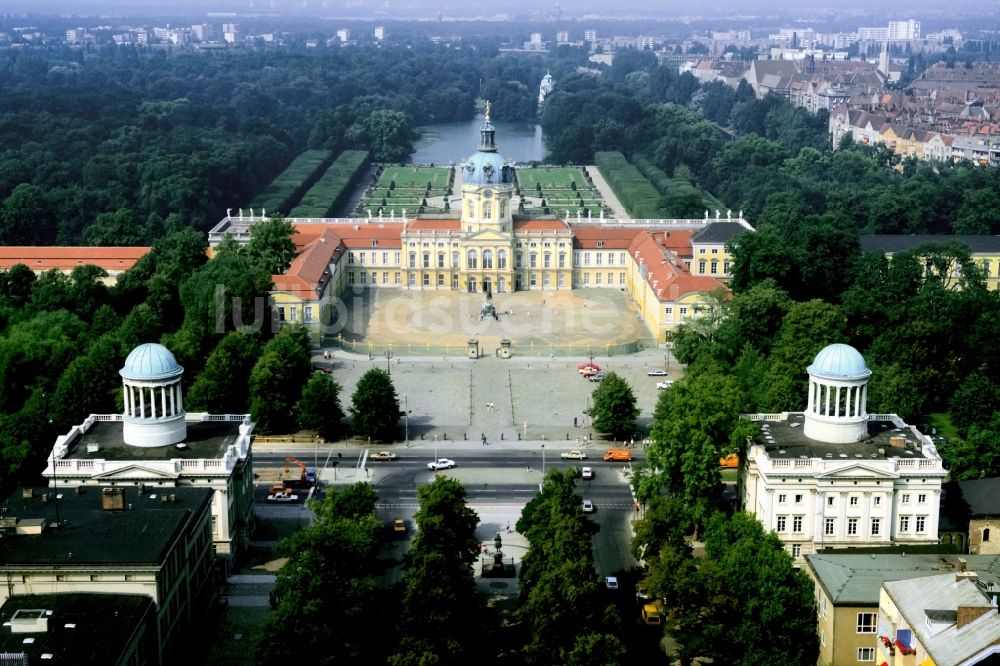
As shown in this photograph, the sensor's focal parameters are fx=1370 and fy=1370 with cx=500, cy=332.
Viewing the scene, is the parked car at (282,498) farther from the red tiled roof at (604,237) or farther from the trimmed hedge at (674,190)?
the trimmed hedge at (674,190)

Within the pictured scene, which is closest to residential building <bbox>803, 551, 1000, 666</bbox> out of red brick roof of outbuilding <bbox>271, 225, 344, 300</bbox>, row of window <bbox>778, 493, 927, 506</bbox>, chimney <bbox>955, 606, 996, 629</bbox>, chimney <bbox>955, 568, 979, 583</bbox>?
chimney <bbox>955, 568, 979, 583</bbox>

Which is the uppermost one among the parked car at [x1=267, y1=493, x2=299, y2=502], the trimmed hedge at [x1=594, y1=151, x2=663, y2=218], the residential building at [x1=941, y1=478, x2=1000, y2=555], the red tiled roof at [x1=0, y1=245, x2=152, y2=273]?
the red tiled roof at [x1=0, y1=245, x2=152, y2=273]

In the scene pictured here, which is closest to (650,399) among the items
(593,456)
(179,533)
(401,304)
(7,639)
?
(593,456)

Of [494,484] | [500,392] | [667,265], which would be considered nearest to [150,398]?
[494,484]

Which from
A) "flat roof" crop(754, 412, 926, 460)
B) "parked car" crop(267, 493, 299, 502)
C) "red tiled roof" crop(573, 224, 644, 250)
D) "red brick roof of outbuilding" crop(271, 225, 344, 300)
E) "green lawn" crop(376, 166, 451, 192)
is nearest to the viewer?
"flat roof" crop(754, 412, 926, 460)

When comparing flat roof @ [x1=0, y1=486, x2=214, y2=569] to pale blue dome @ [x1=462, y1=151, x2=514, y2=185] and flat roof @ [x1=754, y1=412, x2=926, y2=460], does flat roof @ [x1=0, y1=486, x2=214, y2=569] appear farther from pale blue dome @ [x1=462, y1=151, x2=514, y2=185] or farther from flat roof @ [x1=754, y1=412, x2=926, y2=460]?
pale blue dome @ [x1=462, y1=151, x2=514, y2=185]

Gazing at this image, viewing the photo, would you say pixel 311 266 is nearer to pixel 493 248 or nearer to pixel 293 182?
pixel 493 248

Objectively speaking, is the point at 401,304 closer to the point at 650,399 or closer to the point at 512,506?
the point at 650,399
